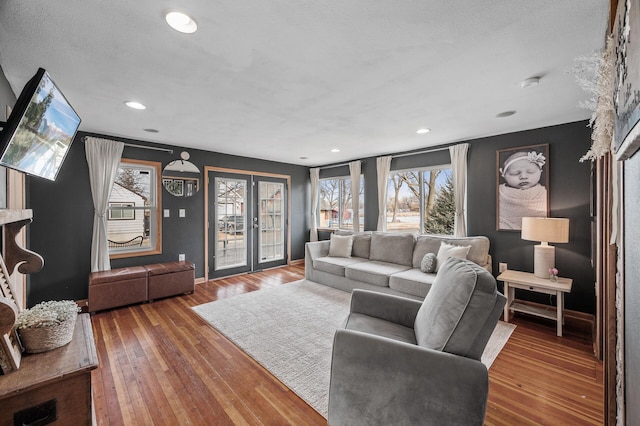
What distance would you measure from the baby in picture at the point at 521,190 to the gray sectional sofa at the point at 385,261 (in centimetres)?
48

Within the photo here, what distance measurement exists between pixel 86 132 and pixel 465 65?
4596mm

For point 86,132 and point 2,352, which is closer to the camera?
point 2,352

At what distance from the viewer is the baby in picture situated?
3533 mm

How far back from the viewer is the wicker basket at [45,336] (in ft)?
3.65

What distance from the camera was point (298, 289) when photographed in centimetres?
438

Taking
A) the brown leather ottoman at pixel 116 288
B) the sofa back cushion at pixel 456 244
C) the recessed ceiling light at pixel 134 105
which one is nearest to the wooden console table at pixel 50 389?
the recessed ceiling light at pixel 134 105

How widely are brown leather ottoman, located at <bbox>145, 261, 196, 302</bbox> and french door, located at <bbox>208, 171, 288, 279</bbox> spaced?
0.83 m

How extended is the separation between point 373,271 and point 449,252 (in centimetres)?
105

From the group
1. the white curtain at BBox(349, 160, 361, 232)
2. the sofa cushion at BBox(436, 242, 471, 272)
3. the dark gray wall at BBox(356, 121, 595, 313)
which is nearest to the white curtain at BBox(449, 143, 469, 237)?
the dark gray wall at BBox(356, 121, 595, 313)

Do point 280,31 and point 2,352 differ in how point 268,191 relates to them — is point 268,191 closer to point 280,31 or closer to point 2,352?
point 280,31

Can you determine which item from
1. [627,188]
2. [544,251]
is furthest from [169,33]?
[544,251]

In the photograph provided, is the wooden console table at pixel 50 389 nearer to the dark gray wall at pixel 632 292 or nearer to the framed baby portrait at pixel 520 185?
the dark gray wall at pixel 632 292

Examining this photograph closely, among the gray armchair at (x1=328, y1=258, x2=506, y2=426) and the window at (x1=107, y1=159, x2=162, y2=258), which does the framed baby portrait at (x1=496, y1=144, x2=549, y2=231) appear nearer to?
the gray armchair at (x1=328, y1=258, x2=506, y2=426)

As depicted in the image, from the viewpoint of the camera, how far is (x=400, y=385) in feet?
4.50
